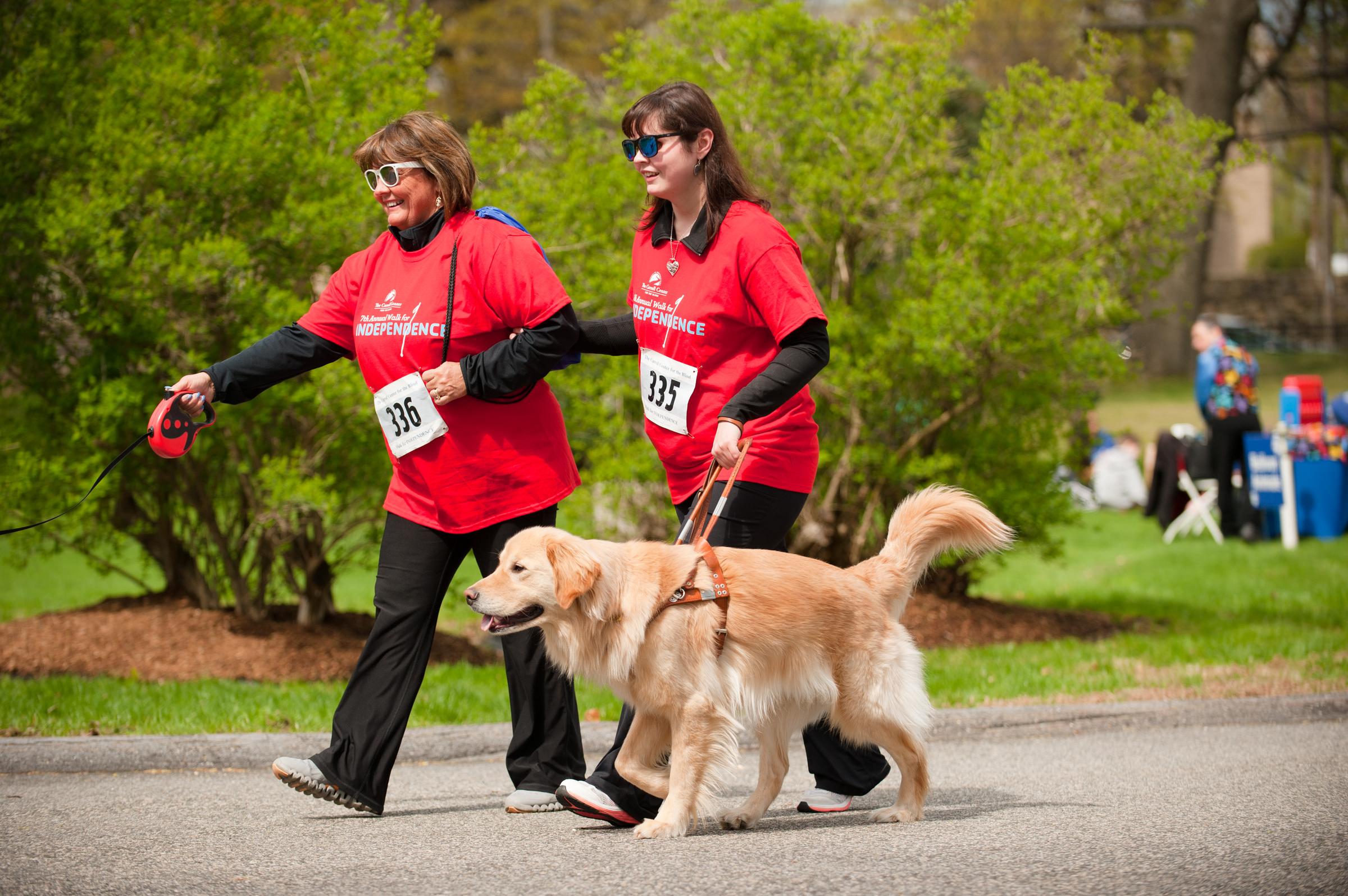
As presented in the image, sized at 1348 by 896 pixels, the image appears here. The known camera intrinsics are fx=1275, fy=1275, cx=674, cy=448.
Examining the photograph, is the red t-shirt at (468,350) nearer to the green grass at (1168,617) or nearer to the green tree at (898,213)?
the green grass at (1168,617)

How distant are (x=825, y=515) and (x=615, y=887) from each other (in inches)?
232

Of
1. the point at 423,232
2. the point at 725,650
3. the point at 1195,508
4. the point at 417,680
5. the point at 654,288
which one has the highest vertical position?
the point at 423,232

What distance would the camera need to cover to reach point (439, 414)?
4.43 m

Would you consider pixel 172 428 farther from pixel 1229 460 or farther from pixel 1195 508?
pixel 1195 508

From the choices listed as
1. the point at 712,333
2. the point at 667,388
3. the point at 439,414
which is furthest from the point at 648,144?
the point at 439,414

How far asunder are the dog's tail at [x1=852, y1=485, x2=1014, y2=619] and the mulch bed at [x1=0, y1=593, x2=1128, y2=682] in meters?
4.40

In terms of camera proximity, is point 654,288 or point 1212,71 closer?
point 654,288

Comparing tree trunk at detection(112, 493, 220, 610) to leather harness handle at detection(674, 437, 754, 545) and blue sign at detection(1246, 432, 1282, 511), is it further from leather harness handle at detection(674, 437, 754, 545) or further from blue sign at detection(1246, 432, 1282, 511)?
blue sign at detection(1246, 432, 1282, 511)

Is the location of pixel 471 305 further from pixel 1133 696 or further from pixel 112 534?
pixel 112 534

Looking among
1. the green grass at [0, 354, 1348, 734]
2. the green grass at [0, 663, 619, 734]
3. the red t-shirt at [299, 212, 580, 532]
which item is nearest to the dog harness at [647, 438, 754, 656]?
the red t-shirt at [299, 212, 580, 532]

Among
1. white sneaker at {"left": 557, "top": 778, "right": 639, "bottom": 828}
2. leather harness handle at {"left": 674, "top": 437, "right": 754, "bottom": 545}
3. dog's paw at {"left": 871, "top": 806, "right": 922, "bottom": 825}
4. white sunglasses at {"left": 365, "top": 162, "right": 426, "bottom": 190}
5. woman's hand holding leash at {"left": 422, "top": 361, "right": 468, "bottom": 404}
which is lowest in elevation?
dog's paw at {"left": 871, "top": 806, "right": 922, "bottom": 825}

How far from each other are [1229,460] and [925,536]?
36.0ft

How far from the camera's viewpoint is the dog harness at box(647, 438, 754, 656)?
13.1ft

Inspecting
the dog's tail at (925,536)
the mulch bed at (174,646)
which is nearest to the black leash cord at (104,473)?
the mulch bed at (174,646)
